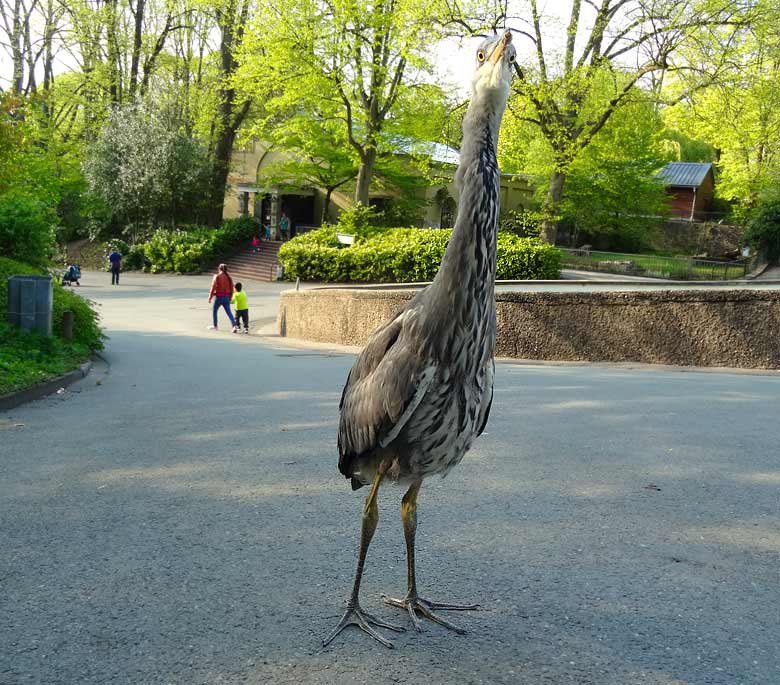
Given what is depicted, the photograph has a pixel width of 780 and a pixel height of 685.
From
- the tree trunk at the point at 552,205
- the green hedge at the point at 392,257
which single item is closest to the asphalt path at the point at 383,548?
the green hedge at the point at 392,257

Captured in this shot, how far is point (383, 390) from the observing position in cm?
338

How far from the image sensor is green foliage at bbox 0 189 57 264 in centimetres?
1572

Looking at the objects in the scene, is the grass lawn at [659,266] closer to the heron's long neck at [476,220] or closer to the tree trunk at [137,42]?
the tree trunk at [137,42]

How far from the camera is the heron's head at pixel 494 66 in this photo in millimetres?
3043

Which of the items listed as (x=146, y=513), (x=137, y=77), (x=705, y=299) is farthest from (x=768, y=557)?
(x=137, y=77)

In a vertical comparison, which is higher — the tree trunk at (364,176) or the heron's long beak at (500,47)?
the tree trunk at (364,176)

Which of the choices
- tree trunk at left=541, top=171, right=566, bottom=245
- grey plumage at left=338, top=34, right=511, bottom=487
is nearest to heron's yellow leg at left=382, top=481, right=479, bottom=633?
grey plumage at left=338, top=34, right=511, bottom=487

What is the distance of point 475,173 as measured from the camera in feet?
10.4

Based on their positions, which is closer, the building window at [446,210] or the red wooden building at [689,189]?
the building window at [446,210]

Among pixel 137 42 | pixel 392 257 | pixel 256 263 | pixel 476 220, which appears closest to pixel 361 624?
pixel 476 220

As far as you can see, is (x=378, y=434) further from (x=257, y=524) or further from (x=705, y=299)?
(x=705, y=299)

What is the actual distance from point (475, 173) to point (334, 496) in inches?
125

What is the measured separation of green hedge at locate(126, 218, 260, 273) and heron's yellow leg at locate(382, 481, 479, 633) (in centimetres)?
3888

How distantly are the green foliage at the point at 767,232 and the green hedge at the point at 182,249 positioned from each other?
2733 centimetres
